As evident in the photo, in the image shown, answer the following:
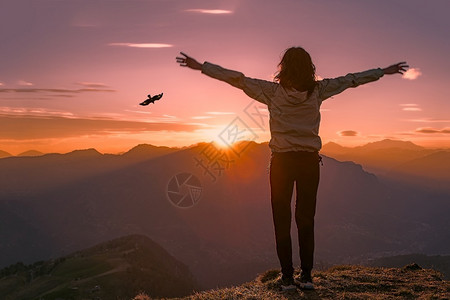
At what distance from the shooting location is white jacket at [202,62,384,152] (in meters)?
6.62

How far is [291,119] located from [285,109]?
0.72ft

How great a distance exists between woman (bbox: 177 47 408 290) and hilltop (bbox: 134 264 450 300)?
1267 millimetres

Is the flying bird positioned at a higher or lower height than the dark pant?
higher

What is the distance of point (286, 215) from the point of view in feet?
23.0

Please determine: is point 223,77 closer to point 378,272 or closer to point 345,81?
point 345,81

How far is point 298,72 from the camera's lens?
659cm

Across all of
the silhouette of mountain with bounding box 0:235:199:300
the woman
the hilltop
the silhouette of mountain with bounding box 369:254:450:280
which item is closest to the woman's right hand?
the woman

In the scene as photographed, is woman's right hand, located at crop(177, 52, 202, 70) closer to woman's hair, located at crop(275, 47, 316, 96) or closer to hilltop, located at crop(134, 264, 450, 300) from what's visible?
woman's hair, located at crop(275, 47, 316, 96)

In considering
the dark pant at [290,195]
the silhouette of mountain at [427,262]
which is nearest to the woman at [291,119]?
the dark pant at [290,195]

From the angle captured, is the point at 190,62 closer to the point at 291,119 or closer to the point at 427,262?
the point at 291,119

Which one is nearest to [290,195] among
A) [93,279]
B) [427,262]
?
[93,279]

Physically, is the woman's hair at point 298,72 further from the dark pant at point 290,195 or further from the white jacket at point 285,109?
the dark pant at point 290,195

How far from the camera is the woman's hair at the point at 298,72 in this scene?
6609 millimetres

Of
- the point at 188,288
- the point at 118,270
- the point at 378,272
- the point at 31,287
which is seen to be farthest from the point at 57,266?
the point at 378,272
